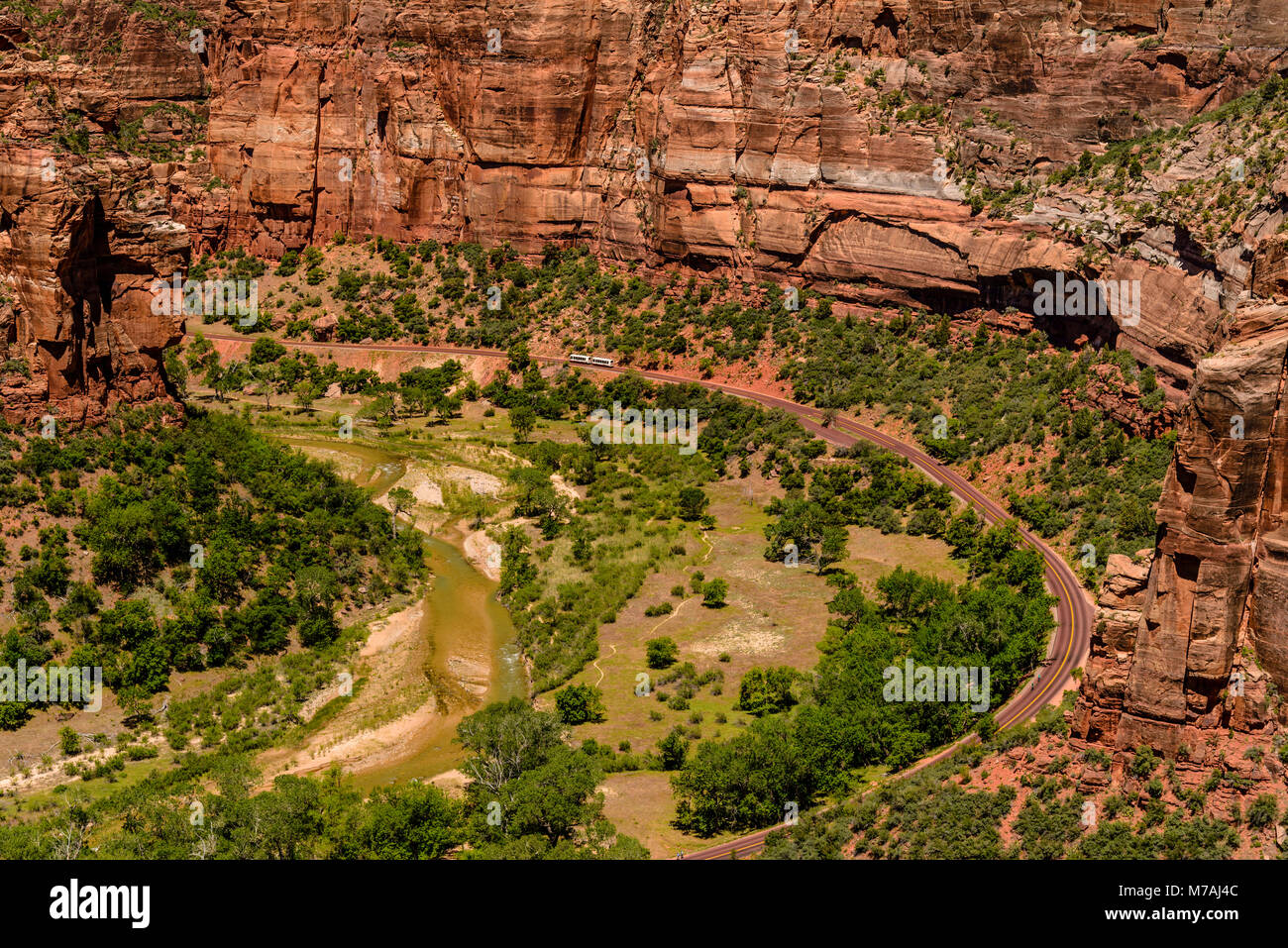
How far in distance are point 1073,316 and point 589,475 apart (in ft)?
114

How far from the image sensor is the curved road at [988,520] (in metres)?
57.2

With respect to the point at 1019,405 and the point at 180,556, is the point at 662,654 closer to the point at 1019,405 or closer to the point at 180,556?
the point at 180,556

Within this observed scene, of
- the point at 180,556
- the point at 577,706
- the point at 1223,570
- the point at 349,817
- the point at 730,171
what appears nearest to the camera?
the point at 1223,570

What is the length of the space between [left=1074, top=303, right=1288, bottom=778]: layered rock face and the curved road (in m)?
15.8

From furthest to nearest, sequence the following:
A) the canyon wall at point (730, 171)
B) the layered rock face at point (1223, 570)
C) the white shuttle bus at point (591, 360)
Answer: the white shuttle bus at point (591, 360) → the canyon wall at point (730, 171) → the layered rock face at point (1223, 570)

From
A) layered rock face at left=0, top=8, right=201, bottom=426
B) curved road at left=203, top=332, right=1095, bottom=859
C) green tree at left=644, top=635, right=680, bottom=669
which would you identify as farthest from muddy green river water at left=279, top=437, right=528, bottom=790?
layered rock face at left=0, top=8, right=201, bottom=426

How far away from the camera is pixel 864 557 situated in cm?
8006

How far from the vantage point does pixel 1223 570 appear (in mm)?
39250

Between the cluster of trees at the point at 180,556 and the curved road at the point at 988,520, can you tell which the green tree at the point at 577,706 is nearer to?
the curved road at the point at 988,520

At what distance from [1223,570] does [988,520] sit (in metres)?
43.4

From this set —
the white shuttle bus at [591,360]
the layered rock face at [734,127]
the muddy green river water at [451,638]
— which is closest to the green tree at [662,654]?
the muddy green river water at [451,638]

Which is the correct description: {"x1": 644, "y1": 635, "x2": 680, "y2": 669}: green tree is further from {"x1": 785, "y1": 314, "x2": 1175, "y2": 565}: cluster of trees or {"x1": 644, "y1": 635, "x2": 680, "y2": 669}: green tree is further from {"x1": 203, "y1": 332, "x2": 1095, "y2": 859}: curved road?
{"x1": 785, "y1": 314, "x2": 1175, "y2": 565}: cluster of trees

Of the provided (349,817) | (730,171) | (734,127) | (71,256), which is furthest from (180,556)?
(734,127)

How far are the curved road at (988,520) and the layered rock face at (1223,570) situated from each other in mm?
15803
